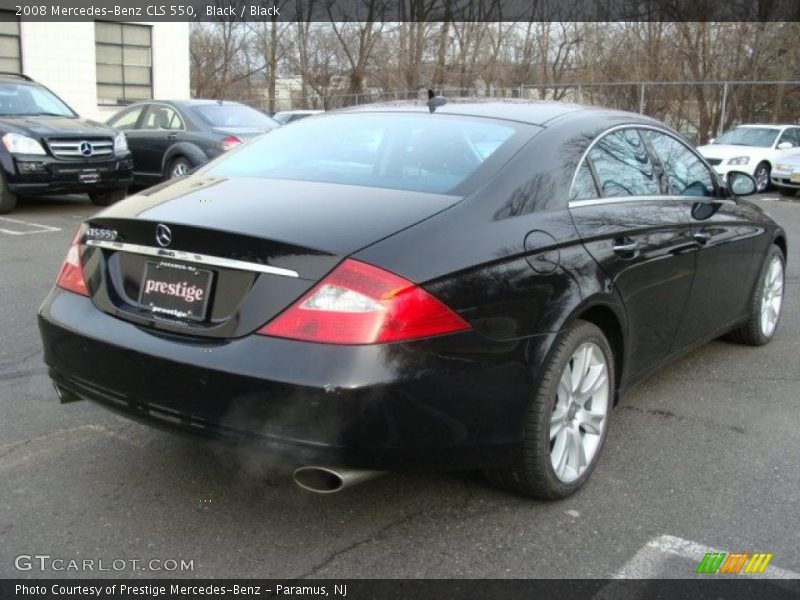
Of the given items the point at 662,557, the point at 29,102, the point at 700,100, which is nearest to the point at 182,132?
the point at 29,102

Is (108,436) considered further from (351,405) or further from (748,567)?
(748,567)

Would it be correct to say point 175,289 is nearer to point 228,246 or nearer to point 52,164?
point 228,246

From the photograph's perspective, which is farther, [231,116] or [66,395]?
[231,116]

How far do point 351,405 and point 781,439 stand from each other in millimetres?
2471

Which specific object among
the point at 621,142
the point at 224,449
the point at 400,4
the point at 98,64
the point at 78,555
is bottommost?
the point at 78,555

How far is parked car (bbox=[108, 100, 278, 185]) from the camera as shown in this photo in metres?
11.5

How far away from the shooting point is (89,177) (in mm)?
10562

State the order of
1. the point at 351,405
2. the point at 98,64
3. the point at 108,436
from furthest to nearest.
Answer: the point at 98,64 → the point at 108,436 → the point at 351,405

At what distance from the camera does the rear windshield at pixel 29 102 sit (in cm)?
1099

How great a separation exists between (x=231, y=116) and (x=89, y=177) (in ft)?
7.93

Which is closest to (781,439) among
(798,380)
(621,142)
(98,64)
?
(798,380)

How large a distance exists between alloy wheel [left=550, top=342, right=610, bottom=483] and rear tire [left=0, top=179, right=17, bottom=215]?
9235 mm

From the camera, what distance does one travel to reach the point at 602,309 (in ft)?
11.1

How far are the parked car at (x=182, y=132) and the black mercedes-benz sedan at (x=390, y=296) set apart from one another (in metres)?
8.04
